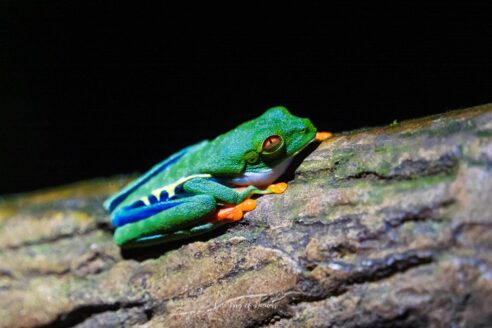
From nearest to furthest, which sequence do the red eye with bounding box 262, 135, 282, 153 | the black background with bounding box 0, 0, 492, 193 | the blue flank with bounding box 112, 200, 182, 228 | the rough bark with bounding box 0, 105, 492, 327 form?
the rough bark with bounding box 0, 105, 492, 327, the red eye with bounding box 262, 135, 282, 153, the blue flank with bounding box 112, 200, 182, 228, the black background with bounding box 0, 0, 492, 193

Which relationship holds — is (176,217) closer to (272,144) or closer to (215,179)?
(215,179)

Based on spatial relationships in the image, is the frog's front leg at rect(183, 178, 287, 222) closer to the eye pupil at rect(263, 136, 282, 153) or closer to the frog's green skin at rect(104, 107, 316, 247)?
the frog's green skin at rect(104, 107, 316, 247)

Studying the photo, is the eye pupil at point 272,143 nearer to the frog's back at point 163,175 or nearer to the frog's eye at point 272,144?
the frog's eye at point 272,144

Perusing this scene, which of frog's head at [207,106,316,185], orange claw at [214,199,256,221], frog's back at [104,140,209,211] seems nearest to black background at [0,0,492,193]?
frog's back at [104,140,209,211]

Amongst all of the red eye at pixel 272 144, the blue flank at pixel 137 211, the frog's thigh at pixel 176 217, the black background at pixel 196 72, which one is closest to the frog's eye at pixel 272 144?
the red eye at pixel 272 144

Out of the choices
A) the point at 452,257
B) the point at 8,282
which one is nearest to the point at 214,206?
the point at 452,257

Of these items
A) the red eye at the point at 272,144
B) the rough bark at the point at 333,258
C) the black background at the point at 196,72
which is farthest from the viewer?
the black background at the point at 196,72

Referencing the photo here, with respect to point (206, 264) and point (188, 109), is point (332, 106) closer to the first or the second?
point (188, 109)
